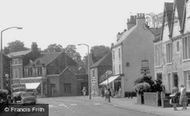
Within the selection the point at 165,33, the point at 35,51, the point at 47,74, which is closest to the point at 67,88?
the point at 47,74

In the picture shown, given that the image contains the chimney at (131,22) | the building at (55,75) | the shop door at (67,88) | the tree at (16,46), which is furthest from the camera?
the tree at (16,46)

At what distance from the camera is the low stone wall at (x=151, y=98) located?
39312 mm

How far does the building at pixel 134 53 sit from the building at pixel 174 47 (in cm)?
1744

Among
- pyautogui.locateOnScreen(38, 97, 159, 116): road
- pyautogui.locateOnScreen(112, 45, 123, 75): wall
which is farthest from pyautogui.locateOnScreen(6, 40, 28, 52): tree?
pyautogui.locateOnScreen(38, 97, 159, 116): road

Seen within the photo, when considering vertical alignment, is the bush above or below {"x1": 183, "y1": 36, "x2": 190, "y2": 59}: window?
below

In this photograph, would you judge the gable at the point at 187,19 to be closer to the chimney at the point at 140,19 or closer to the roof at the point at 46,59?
the chimney at the point at 140,19

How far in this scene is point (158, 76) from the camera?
5569 cm

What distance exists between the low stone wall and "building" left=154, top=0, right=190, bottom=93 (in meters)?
4.18

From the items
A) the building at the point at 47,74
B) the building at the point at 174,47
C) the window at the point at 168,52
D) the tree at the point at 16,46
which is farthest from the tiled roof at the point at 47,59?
the window at the point at 168,52

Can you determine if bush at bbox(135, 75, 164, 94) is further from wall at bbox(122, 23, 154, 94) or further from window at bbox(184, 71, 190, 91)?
wall at bbox(122, 23, 154, 94)

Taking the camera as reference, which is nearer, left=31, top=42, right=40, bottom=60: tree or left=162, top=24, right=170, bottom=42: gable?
left=162, top=24, right=170, bottom=42: gable

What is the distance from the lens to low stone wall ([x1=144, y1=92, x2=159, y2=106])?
129 feet

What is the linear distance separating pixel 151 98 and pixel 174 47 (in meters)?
9.43

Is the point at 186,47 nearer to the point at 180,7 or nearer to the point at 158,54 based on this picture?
the point at 180,7
